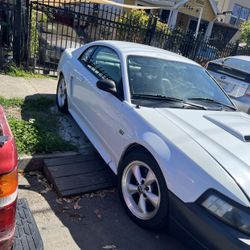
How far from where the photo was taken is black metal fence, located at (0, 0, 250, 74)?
25.4 feet

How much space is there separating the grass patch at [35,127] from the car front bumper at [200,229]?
209 cm

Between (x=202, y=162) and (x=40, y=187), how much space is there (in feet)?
6.38

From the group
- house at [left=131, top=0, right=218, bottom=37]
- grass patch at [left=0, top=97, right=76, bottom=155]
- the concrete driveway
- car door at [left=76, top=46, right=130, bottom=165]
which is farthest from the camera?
house at [left=131, top=0, right=218, bottom=37]

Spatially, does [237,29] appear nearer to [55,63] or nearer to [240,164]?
[55,63]

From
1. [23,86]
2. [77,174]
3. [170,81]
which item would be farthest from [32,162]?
[23,86]

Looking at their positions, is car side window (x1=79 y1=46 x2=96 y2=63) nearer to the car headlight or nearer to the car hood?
the car hood

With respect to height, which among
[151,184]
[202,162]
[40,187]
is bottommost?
[40,187]

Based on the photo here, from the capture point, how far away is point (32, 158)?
3990 mm

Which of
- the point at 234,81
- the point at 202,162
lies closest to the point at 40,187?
the point at 202,162

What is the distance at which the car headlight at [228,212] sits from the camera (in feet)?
7.54

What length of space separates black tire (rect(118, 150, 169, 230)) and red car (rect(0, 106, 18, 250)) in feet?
4.57

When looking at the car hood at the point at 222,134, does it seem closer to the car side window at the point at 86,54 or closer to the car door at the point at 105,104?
the car door at the point at 105,104

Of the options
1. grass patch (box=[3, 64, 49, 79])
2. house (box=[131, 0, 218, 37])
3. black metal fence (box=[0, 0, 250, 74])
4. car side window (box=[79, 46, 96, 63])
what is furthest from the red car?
house (box=[131, 0, 218, 37])

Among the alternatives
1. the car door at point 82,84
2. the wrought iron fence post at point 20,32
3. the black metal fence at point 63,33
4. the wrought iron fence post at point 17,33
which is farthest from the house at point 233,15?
the car door at point 82,84
